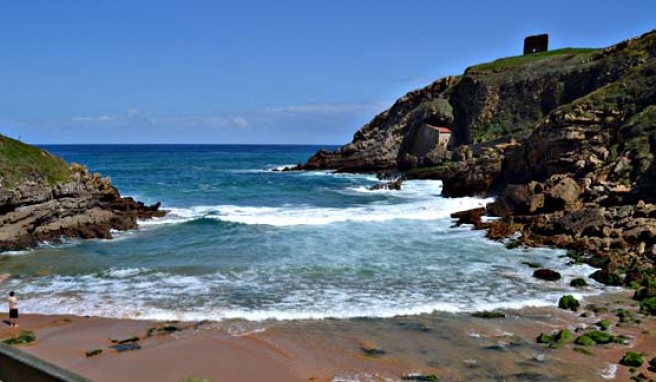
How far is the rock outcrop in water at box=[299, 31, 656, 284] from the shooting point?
25359 millimetres

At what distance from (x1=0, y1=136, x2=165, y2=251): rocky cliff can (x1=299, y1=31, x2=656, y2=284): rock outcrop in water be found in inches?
757

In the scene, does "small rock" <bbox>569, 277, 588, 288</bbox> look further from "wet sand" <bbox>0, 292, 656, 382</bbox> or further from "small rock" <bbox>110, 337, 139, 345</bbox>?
"small rock" <bbox>110, 337, 139, 345</bbox>

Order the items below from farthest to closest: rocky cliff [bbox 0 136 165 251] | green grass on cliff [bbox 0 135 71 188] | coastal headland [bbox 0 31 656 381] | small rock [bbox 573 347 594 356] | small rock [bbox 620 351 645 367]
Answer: green grass on cliff [bbox 0 135 71 188] < rocky cliff [bbox 0 136 165 251] < small rock [bbox 573 347 594 356] < coastal headland [bbox 0 31 656 381] < small rock [bbox 620 351 645 367]

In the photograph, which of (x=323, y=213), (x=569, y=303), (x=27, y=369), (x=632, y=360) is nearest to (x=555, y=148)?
(x=323, y=213)

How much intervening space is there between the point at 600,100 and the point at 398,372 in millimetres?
31965

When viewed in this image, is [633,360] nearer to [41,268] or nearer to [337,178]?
[41,268]

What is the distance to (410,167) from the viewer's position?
65812 millimetres

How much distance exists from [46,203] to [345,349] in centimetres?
2015

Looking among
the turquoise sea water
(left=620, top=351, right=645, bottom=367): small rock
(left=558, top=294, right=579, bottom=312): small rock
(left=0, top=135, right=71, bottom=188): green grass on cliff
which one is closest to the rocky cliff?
(left=0, top=135, right=71, bottom=188): green grass on cliff

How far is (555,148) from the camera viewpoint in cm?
3628

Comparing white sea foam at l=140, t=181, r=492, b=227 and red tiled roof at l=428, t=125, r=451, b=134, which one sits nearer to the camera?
white sea foam at l=140, t=181, r=492, b=227

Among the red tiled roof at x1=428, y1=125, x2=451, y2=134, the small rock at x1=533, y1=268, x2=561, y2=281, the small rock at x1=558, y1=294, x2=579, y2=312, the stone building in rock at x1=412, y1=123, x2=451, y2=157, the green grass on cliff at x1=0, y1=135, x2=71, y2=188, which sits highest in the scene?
the red tiled roof at x1=428, y1=125, x2=451, y2=134

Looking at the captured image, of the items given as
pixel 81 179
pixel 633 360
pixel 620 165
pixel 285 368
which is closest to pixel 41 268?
pixel 81 179

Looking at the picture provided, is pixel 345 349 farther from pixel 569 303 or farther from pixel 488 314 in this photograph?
pixel 569 303
